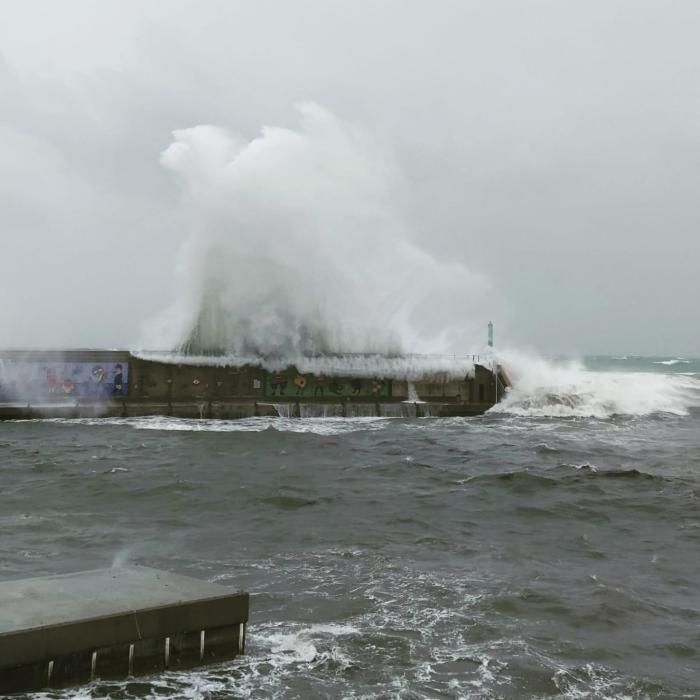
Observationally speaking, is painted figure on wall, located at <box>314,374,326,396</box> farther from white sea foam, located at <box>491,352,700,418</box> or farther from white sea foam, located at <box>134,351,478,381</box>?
white sea foam, located at <box>491,352,700,418</box>

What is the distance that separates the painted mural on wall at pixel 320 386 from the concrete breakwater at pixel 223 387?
0.14 feet

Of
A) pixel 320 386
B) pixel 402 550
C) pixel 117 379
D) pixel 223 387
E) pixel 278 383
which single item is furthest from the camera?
pixel 320 386

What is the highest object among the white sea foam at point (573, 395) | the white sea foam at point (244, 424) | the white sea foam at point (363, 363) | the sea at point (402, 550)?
the white sea foam at point (363, 363)

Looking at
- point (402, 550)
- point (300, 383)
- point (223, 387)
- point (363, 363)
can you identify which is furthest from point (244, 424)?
point (402, 550)

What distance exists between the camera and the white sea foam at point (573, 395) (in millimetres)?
33531

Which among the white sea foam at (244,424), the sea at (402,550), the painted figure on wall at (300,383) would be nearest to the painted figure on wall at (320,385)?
the painted figure on wall at (300,383)

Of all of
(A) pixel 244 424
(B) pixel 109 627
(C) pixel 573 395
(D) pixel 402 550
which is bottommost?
(D) pixel 402 550

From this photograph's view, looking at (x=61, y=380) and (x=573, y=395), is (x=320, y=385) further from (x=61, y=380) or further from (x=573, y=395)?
(x=573, y=395)

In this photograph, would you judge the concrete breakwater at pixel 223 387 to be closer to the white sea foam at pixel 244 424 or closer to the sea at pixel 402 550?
the white sea foam at pixel 244 424

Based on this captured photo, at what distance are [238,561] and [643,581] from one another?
4.65m

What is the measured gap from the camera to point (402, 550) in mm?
9633

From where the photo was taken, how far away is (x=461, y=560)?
9.15m

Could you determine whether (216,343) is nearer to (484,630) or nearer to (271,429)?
(271,429)

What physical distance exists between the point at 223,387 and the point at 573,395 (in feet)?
52.6
